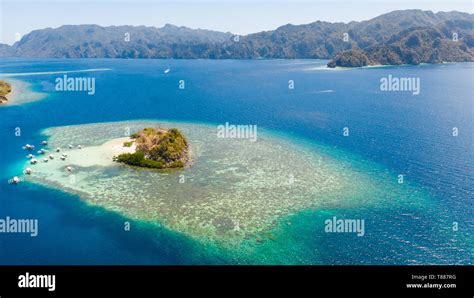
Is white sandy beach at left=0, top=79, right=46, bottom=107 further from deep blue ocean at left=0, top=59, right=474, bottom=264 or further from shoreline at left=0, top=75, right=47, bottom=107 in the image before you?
deep blue ocean at left=0, top=59, right=474, bottom=264

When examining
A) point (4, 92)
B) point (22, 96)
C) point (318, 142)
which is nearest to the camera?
point (318, 142)

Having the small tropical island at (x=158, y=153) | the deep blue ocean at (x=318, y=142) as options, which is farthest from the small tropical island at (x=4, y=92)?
the small tropical island at (x=158, y=153)

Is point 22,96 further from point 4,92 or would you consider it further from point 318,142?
point 318,142

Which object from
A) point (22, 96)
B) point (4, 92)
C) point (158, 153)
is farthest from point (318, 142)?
point (4, 92)

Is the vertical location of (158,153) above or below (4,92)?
below

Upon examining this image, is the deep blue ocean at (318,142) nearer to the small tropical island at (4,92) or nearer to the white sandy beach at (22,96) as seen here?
the white sandy beach at (22,96)

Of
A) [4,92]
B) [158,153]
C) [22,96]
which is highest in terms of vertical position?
[4,92]

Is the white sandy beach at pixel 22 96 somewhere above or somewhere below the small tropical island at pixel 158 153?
above

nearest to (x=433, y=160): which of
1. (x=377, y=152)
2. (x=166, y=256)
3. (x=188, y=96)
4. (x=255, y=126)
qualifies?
(x=377, y=152)
